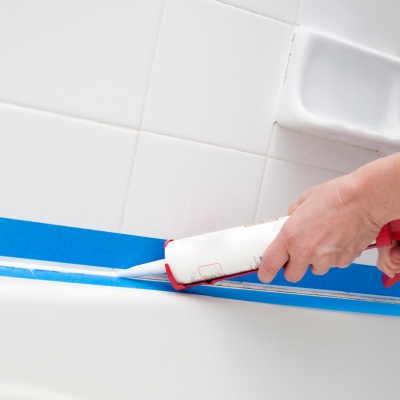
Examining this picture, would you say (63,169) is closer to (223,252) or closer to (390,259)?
(223,252)

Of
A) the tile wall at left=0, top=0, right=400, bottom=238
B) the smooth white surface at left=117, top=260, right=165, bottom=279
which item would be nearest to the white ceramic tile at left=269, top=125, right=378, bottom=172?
the tile wall at left=0, top=0, right=400, bottom=238

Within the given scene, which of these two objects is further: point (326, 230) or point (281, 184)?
point (281, 184)

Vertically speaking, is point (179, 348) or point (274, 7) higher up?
point (274, 7)

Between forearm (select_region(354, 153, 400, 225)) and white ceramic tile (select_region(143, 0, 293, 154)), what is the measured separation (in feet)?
0.92

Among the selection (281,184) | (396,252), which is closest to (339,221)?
(396,252)

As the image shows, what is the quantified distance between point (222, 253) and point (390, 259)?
0.26 m

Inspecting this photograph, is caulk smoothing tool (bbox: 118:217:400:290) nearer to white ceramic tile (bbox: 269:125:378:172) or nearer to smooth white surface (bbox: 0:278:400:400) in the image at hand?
smooth white surface (bbox: 0:278:400:400)

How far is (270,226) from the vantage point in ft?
2.23

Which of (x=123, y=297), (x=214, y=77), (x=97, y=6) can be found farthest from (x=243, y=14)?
(x=123, y=297)

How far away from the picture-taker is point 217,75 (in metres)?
0.79

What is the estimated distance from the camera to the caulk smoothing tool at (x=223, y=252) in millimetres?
673

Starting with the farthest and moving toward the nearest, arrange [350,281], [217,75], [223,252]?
1. [350,281]
2. [217,75]
3. [223,252]

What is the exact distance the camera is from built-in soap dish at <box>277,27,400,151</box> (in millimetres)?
795

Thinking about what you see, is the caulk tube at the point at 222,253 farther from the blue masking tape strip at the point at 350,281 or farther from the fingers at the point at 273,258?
the blue masking tape strip at the point at 350,281
